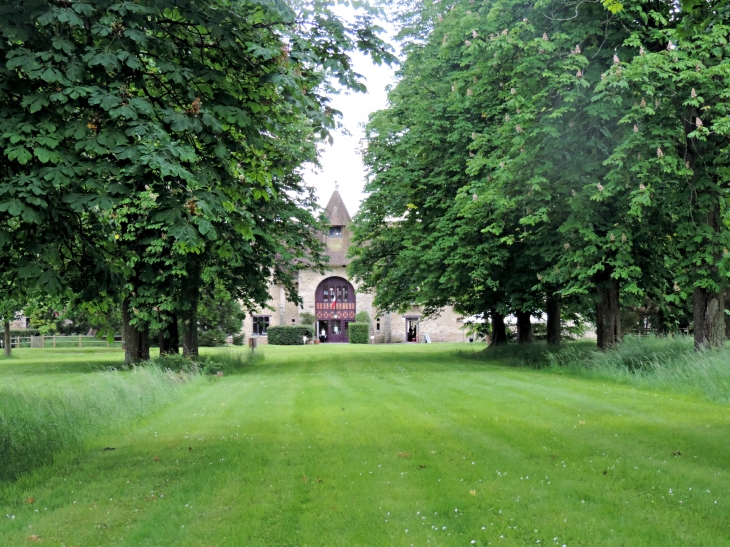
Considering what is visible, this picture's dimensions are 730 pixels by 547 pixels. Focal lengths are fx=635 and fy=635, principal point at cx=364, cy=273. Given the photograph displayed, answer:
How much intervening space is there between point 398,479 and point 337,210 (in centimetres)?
4831

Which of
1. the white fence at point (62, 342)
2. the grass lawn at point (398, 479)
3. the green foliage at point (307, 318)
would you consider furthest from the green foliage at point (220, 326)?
the grass lawn at point (398, 479)

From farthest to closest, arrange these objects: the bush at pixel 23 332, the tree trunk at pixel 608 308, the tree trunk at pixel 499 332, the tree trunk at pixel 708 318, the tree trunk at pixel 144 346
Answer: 1. the bush at pixel 23 332
2. the tree trunk at pixel 499 332
3. the tree trunk at pixel 144 346
4. the tree trunk at pixel 608 308
5. the tree trunk at pixel 708 318

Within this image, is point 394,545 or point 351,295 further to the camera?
point 351,295

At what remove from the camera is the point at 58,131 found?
5.39m

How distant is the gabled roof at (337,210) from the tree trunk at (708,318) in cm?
4063

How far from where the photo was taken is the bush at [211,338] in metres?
42.6

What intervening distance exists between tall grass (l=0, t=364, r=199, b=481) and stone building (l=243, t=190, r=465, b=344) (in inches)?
1553

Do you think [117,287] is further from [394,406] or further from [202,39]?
[394,406]

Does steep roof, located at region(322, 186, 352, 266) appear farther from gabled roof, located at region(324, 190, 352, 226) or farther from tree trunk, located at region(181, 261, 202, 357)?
tree trunk, located at region(181, 261, 202, 357)

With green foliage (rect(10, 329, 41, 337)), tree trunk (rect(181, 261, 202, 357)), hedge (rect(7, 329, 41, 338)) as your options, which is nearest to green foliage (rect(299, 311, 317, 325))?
hedge (rect(7, 329, 41, 338))

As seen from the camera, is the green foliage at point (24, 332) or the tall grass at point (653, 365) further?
the green foliage at point (24, 332)

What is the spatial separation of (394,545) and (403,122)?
62.1ft

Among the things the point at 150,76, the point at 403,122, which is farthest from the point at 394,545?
the point at 403,122

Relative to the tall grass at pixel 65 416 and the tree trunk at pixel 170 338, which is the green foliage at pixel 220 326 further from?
the tall grass at pixel 65 416
